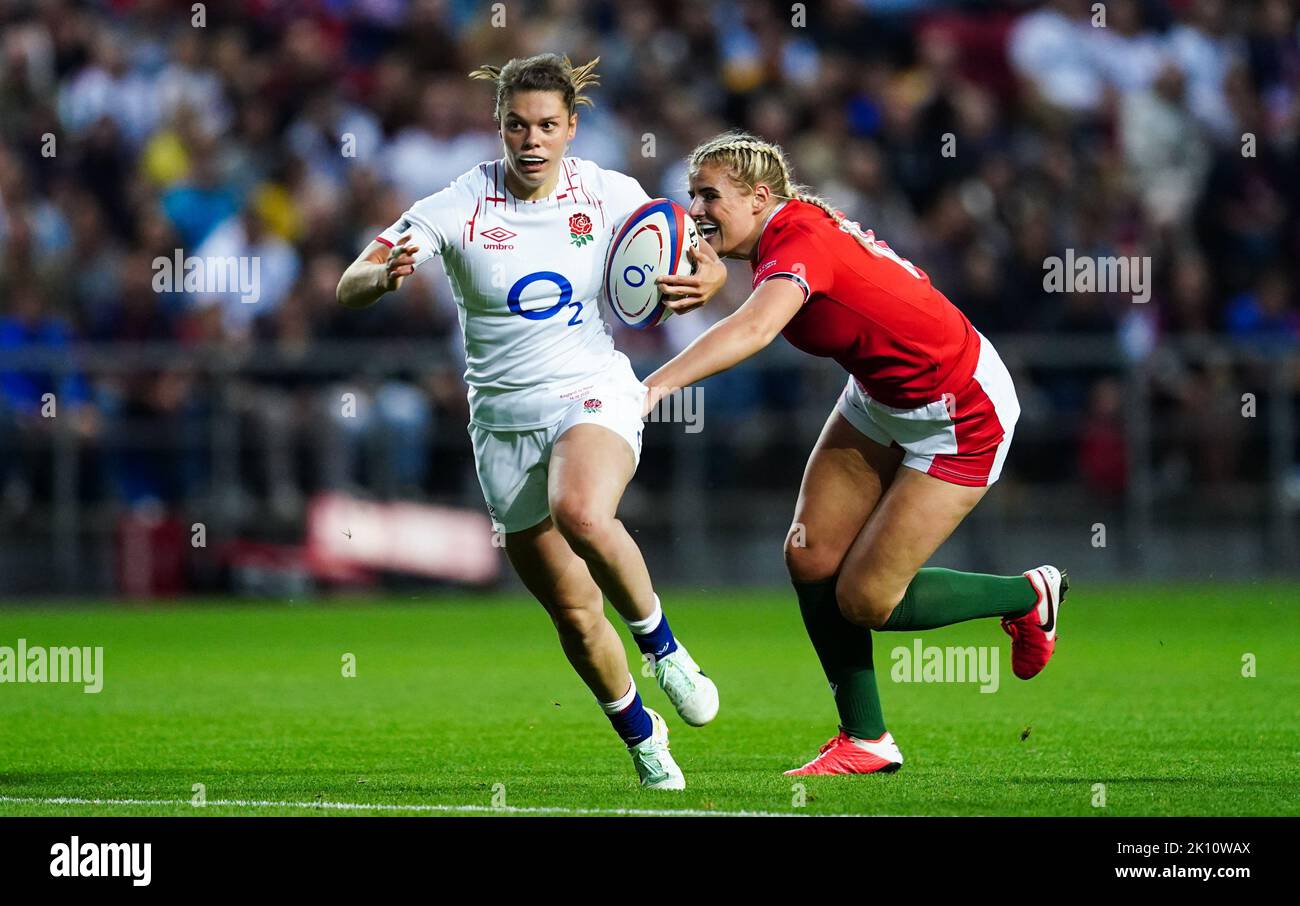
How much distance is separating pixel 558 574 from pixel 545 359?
776 millimetres

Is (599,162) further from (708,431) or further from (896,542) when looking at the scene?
(896,542)

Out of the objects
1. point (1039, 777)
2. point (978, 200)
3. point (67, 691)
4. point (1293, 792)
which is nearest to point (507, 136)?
point (1039, 777)

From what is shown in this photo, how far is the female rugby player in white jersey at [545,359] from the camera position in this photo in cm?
720

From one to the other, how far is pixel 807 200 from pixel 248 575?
963cm

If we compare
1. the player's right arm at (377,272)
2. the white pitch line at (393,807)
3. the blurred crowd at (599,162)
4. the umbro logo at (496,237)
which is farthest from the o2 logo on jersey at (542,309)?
the blurred crowd at (599,162)

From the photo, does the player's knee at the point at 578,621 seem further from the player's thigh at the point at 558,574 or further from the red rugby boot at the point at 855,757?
the red rugby boot at the point at 855,757

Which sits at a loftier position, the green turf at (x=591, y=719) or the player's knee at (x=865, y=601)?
the player's knee at (x=865, y=601)

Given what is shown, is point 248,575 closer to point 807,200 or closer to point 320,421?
point 320,421

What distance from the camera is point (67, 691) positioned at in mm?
10977

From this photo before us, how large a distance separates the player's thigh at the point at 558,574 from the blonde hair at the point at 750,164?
1416 mm

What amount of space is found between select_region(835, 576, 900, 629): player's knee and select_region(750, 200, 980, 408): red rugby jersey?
689 mm

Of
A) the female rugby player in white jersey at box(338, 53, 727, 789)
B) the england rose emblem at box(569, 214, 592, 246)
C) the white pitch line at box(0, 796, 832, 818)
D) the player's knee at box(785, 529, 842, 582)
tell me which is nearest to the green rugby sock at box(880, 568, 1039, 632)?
the player's knee at box(785, 529, 842, 582)

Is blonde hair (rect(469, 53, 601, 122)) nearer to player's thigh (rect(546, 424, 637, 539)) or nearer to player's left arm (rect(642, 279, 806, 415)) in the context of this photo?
player's left arm (rect(642, 279, 806, 415))

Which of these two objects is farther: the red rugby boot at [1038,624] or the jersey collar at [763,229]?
the red rugby boot at [1038,624]
